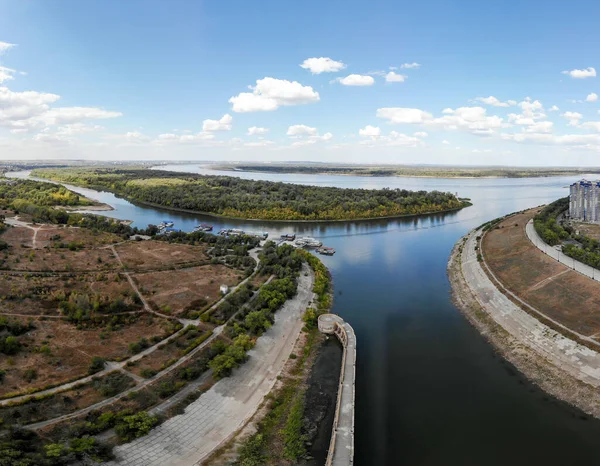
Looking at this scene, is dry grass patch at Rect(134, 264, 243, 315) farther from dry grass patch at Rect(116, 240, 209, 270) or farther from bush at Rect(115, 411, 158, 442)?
bush at Rect(115, 411, 158, 442)

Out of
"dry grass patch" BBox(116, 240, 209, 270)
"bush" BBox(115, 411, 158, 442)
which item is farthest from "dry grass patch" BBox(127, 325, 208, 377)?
"dry grass patch" BBox(116, 240, 209, 270)

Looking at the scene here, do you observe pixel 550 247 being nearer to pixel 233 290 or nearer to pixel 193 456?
pixel 233 290

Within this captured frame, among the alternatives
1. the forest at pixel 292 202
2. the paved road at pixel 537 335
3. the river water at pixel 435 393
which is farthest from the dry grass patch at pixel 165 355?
the forest at pixel 292 202

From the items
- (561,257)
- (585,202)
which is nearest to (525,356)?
(561,257)

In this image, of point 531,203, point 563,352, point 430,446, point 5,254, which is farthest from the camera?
point 531,203

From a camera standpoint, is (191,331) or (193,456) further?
(191,331)

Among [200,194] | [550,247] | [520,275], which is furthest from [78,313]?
[200,194]

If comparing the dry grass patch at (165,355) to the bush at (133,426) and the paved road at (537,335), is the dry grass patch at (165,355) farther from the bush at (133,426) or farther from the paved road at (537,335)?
the paved road at (537,335)
